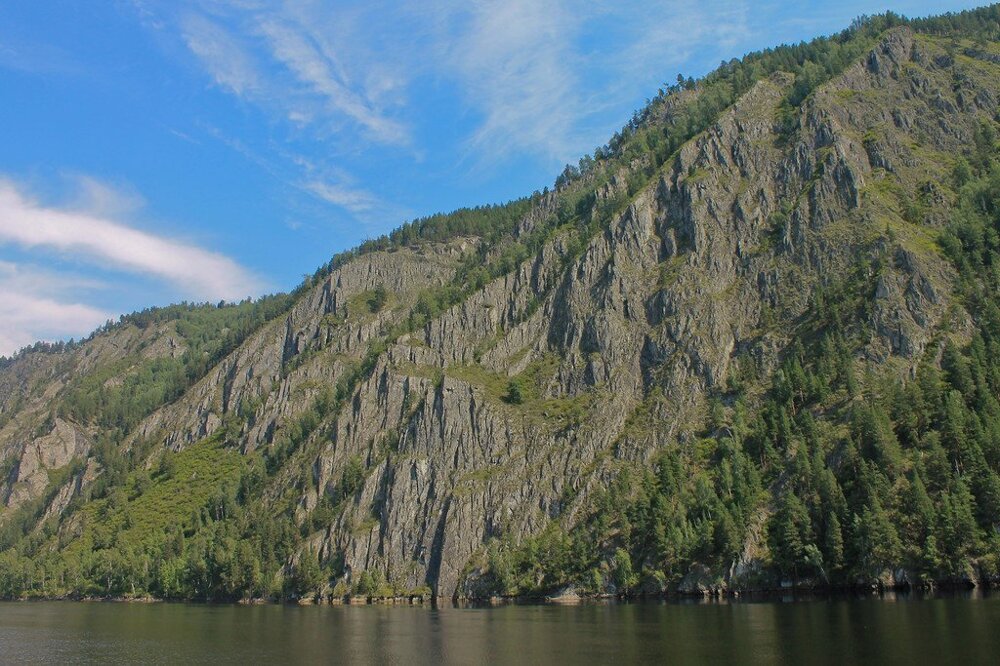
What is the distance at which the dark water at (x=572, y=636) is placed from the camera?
188ft

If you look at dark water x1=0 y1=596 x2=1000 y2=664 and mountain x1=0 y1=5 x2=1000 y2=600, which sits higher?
mountain x1=0 y1=5 x2=1000 y2=600

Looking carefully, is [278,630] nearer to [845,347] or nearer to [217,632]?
[217,632]

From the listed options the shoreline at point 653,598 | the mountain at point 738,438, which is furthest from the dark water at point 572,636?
the mountain at point 738,438

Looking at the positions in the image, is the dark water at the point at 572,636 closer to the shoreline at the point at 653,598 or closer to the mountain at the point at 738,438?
the shoreline at the point at 653,598

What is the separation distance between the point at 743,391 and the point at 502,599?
65611 millimetres

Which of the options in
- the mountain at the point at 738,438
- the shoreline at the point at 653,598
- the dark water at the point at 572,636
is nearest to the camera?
the dark water at the point at 572,636

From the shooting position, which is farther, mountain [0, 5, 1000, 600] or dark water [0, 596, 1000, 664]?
mountain [0, 5, 1000, 600]

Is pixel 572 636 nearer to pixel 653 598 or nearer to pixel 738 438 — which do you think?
pixel 653 598

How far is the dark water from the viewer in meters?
57.2

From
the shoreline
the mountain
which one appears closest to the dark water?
the shoreline

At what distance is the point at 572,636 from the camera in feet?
253

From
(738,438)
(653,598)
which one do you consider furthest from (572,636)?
(738,438)

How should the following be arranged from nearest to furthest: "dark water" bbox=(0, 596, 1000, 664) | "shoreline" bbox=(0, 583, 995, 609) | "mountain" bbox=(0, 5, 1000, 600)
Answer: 1. "dark water" bbox=(0, 596, 1000, 664)
2. "shoreline" bbox=(0, 583, 995, 609)
3. "mountain" bbox=(0, 5, 1000, 600)

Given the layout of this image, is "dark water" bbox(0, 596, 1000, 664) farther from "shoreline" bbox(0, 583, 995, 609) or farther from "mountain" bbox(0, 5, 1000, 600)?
"mountain" bbox(0, 5, 1000, 600)
